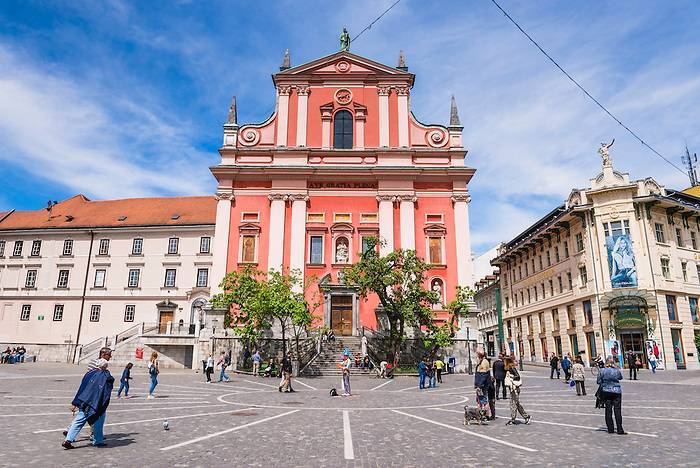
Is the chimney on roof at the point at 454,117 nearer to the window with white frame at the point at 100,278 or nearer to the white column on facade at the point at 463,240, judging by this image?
the white column on facade at the point at 463,240

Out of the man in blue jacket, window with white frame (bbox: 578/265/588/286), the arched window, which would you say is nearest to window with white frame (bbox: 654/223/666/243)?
window with white frame (bbox: 578/265/588/286)

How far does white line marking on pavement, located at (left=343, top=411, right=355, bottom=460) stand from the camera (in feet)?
27.2

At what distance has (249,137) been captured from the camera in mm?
40219

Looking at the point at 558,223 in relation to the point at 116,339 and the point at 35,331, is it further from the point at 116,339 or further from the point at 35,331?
the point at 35,331

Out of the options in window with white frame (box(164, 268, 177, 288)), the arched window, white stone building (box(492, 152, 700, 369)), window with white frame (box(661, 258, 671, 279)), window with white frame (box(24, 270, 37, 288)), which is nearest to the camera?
white stone building (box(492, 152, 700, 369))

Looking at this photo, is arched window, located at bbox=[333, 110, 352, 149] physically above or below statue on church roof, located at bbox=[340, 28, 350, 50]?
below

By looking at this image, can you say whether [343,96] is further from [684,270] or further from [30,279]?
[30,279]

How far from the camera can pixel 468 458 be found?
8117 mm

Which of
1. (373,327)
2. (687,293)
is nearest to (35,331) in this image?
(373,327)

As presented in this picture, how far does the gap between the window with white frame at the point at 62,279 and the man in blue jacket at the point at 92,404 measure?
44.8m

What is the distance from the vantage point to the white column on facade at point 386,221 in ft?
120

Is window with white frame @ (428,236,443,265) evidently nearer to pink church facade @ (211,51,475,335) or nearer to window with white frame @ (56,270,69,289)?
pink church facade @ (211,51,475,335)

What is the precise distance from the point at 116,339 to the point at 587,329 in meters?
38.6

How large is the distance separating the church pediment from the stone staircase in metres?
21.7
